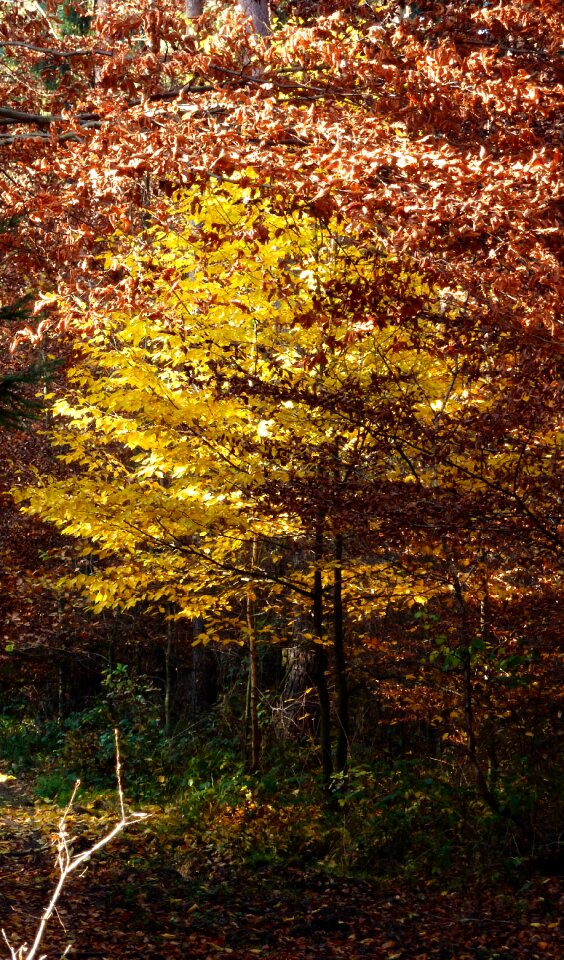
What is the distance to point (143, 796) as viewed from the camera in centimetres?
1070

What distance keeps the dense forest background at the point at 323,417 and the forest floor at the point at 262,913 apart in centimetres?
4

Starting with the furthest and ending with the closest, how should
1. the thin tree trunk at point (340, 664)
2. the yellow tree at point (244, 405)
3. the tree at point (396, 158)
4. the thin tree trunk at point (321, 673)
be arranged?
the thin tree trunk at point (321, 673) < the thin tree trunk at point (340, 664) < the yellow tree at point (244, 405) < the tree at point (396, 158)

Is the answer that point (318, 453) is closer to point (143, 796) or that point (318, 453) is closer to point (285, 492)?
point (285, 492)

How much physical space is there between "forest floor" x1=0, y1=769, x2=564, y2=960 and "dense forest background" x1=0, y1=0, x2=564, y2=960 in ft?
0.13

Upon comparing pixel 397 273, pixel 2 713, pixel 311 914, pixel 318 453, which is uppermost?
pixel 397 273

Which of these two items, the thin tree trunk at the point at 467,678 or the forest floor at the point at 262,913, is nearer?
the forest floor at the point at 262,913

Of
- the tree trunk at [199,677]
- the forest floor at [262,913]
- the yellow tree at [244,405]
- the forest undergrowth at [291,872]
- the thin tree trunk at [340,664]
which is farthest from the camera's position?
the tree trunk at [199,677]

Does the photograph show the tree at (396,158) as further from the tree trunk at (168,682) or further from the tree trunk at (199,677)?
the tree trunk at (199,677)

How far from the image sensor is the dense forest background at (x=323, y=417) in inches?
172

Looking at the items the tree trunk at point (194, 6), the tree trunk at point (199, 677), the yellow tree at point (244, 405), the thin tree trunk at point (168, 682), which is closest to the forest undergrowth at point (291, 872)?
the thin tree trunk at point (168, 682)

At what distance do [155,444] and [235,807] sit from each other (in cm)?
409

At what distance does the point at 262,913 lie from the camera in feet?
22.5

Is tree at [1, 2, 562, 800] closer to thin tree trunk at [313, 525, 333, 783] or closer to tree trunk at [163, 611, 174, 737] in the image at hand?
thin tree trunk at [313, 525, 333, 783]

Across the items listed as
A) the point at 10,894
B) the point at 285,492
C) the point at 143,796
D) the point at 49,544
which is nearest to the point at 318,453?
the point at 285,492
